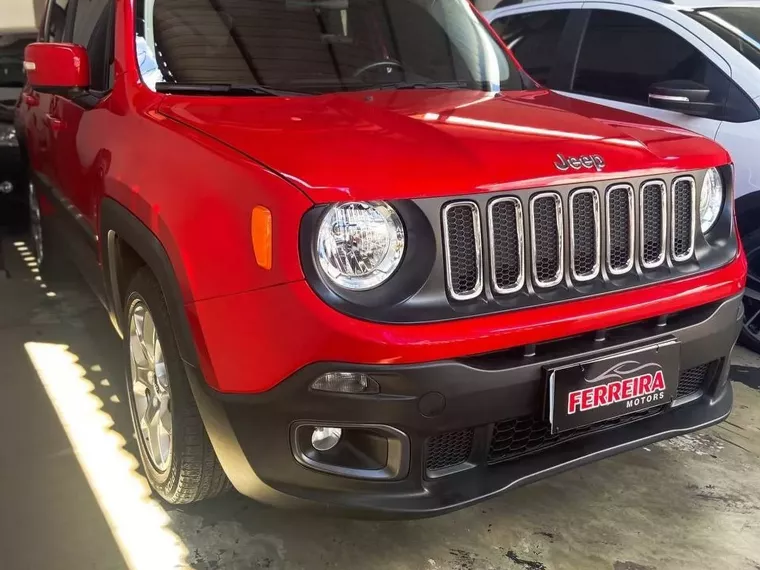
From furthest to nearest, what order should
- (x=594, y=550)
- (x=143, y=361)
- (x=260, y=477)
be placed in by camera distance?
(x=143, y=361)
(x=594, y=550)
(x=260, y=477)

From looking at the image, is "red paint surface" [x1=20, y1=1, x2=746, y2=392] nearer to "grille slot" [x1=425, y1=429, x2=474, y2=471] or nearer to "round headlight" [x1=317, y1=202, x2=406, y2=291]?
"round headlight" [x1=317, y1=202, x2=406, y2=291]

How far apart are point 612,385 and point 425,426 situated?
1.65ft

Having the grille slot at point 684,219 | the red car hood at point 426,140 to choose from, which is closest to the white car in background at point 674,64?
the red car hood at point 426,140

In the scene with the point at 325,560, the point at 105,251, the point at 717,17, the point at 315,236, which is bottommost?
the point at 325,560

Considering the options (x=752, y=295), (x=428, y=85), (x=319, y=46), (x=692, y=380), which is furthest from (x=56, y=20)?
(x=752, y=295)

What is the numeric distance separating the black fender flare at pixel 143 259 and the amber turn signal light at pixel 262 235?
0.30 m

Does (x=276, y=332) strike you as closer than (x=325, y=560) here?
Yes

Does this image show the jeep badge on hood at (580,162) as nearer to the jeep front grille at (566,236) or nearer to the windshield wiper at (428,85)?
the jeep front grille at (566,236)

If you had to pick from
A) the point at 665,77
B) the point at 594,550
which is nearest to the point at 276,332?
the point at 594,550

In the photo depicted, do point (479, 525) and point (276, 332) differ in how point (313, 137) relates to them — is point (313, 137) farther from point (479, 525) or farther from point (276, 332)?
point (479, 525)

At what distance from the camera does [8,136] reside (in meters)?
4.39

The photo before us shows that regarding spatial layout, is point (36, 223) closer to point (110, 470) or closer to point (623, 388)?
point (110, 470)

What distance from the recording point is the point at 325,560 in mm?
2047

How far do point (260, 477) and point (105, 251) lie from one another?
3.47 feet
